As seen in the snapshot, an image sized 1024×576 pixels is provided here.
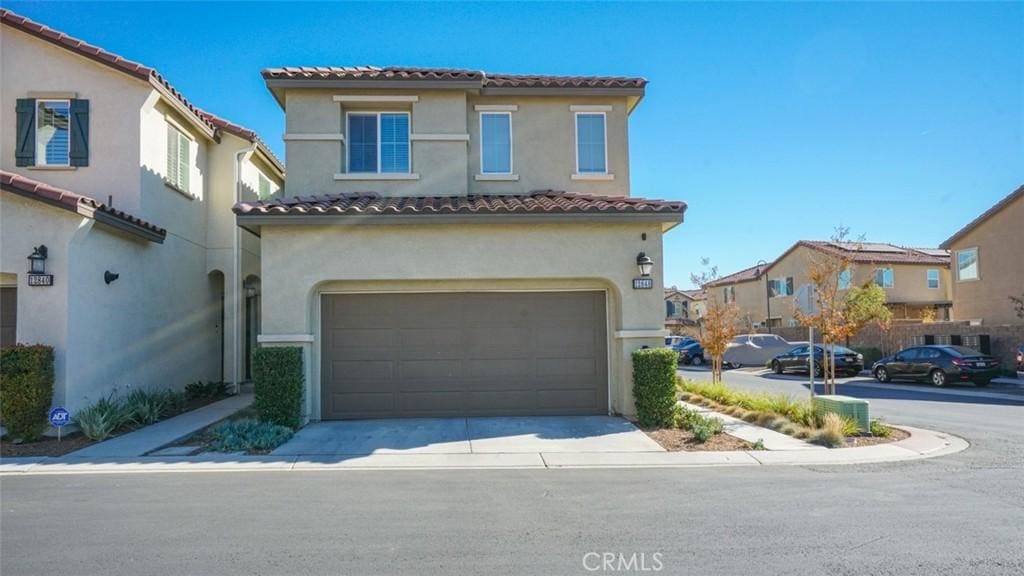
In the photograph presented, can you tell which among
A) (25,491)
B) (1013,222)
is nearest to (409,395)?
(25,491)

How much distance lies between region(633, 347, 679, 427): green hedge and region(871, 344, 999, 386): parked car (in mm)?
15290

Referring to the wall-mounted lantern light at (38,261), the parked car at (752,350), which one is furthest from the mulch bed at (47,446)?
the parked car at (752,350)

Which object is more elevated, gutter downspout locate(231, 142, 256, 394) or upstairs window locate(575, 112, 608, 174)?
upstairs window locate(575, 112, 608, 174)

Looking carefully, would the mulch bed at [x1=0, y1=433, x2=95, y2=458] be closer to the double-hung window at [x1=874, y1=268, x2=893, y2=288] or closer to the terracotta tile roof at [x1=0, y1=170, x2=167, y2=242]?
the terracotta tile roof at [x1=0, y1=170, x2=167, y2=242]

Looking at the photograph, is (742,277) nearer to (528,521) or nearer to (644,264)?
(644,264)

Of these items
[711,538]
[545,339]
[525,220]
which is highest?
[525,220]

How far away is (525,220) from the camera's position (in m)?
11.4

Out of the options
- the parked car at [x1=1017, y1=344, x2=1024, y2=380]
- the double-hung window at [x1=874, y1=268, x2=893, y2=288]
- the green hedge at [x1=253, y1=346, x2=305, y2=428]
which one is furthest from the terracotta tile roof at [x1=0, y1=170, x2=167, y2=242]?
the double-hung window at [x1=874, y1=268, x2=893, y2=288]

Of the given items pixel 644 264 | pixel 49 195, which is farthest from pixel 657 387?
pixel 49 195

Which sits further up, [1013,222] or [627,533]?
[1013,222]

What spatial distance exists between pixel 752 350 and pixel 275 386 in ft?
86.9

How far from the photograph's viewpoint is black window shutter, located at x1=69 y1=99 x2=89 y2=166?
12.8 m

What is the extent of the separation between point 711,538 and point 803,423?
257 inches

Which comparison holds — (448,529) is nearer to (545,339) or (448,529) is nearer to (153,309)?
(545,339)
